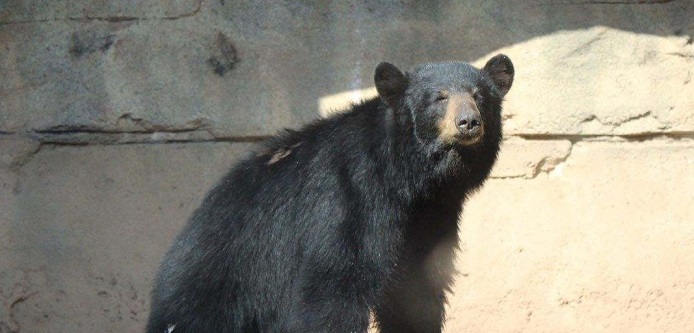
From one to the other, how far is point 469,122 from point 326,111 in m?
1.89

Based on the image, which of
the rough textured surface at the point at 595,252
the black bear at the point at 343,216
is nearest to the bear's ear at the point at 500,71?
the black bear at the point at 343,216

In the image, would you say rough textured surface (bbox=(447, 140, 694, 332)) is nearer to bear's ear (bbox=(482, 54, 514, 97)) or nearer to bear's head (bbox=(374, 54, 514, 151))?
bear's ear (bbox=(482, 54, 514, 97))

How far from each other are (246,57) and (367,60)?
0.84 meters

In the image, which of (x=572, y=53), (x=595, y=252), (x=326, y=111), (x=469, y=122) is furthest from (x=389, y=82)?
(x=595, y=252)

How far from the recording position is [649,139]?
7906 mm

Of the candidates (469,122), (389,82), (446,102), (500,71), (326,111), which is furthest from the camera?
(326,111)

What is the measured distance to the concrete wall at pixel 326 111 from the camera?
25.8 ft

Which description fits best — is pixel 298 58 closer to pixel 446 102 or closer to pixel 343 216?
pixel 446 102

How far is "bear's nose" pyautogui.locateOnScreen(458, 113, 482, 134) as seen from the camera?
613 cm

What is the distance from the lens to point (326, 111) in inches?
309

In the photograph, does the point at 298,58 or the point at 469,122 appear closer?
the point at 469,122

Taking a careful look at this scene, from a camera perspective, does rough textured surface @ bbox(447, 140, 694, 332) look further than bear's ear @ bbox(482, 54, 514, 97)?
Yes

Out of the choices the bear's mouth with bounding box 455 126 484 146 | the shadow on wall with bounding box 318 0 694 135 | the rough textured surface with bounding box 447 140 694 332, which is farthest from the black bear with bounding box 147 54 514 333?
the rough textured surface with bounding box 447 140 694 332

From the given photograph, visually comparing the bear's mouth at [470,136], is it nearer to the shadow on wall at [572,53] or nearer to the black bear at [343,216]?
the black bear at [343,216]
